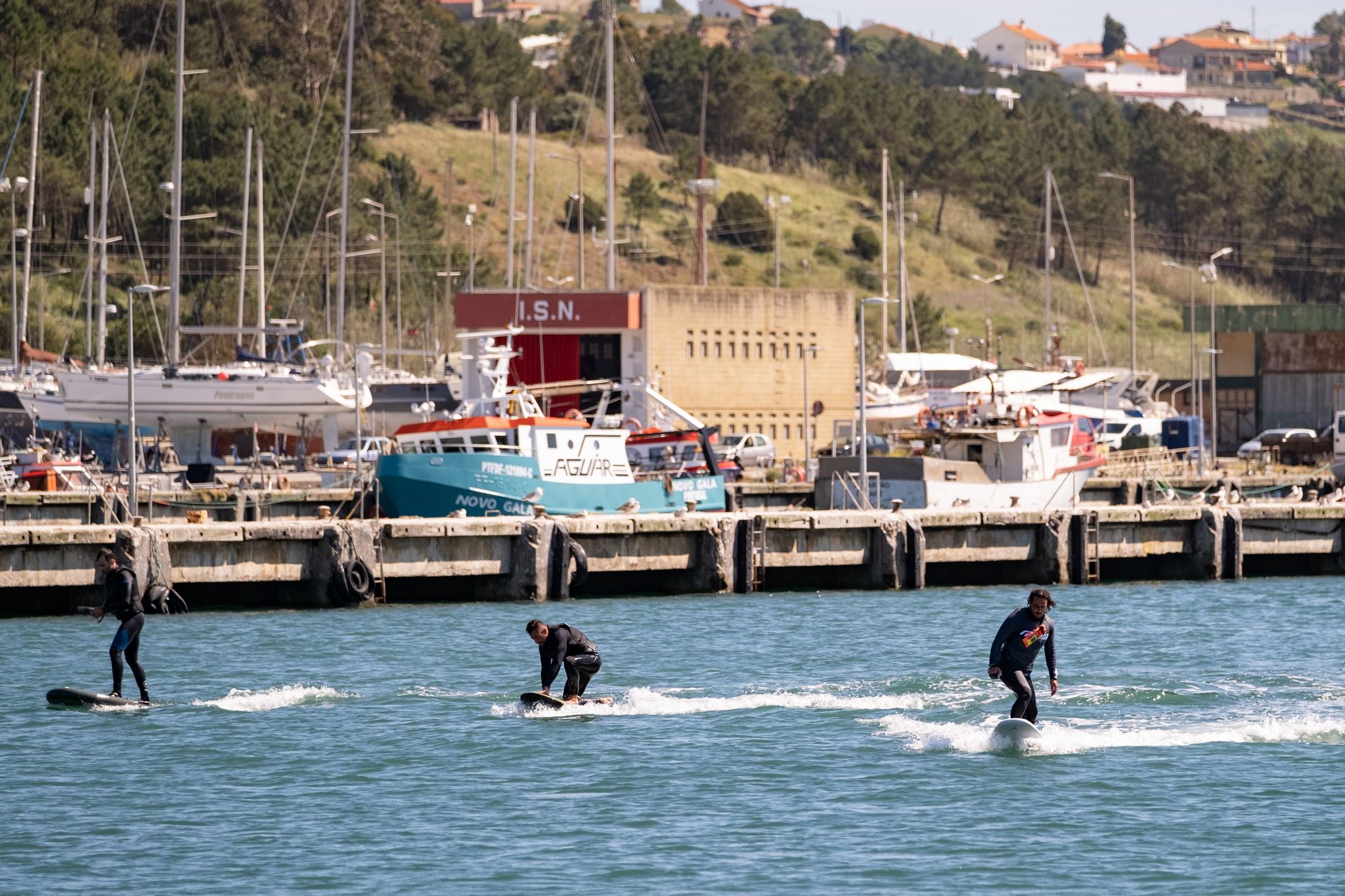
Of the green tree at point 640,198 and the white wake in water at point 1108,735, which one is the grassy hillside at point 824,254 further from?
the white wake in water at point 1108,735

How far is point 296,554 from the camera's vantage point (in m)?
39.5

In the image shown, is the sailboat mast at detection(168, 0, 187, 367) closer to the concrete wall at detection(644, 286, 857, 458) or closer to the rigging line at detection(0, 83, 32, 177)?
the concrete wall at detection(644, 286, 857, 458)

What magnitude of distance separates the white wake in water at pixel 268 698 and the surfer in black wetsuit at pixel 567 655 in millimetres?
4134

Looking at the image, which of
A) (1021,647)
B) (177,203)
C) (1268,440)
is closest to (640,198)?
(1268,440)

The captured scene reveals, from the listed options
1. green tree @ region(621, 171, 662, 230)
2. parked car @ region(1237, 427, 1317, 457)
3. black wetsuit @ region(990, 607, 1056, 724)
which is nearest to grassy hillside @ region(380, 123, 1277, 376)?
green tree @ region(621, 171, 662, 230)

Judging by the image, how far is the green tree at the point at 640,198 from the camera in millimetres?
126500

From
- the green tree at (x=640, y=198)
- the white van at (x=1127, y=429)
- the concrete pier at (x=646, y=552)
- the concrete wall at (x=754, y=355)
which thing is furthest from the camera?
the green tree at (x=640, y=198)

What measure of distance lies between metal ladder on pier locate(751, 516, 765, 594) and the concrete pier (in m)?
0.04

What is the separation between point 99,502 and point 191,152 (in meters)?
52.2

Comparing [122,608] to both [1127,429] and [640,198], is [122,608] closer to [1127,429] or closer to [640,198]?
[1127,429]

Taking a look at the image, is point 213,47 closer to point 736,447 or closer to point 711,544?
point 736,447

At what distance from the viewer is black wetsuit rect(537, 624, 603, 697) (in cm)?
2603

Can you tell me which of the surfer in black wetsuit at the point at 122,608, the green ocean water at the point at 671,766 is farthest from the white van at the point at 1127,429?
the surfer in black wetsuit at the point at 122,608

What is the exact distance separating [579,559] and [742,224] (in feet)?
304
